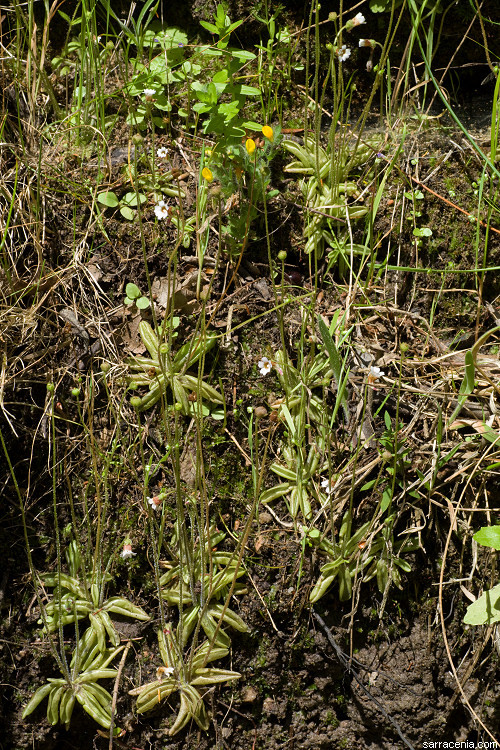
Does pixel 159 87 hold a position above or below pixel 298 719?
above

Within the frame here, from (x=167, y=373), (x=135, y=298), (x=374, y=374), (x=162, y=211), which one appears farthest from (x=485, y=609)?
(x=162, y=211)

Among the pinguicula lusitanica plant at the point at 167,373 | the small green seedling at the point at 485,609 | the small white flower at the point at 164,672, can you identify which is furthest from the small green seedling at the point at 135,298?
the small green seedling at the point at 485,609

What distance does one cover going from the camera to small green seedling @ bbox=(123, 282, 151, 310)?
92.6 inches

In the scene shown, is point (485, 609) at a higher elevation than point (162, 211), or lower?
lower

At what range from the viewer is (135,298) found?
2.38 meters

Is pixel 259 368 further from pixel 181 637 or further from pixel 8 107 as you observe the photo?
pixel 8 107

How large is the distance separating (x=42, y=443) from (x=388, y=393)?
126cm

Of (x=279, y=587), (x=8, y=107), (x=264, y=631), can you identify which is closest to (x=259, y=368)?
(x=279, y=587)

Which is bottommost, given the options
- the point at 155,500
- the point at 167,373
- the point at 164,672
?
the point at 164,672

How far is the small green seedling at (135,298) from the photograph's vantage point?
2.35m

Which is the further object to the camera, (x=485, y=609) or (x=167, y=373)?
(x=167, y=373)

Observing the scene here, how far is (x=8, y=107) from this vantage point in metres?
2.62

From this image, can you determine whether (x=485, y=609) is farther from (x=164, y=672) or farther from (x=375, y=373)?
(x=164, y=672)

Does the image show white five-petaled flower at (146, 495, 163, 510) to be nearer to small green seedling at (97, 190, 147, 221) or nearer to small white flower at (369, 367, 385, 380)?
small white flower at (369, 367, 385, 380)
